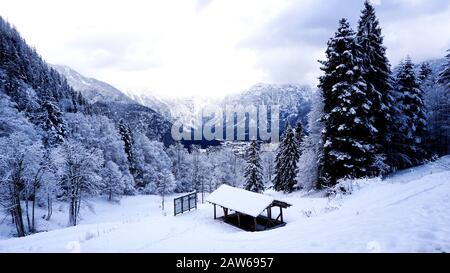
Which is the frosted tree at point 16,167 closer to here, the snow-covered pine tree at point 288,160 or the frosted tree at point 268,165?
the snow-covered pine tree at point 288,160

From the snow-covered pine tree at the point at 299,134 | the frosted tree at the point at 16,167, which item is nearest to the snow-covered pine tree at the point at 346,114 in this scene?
the snow-covered pine tree at the point at 299,134

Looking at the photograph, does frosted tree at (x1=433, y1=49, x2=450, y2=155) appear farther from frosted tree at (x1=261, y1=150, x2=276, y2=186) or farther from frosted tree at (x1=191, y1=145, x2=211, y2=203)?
frosted tree at (x1=261, y1=150, x2=276, y2=186)

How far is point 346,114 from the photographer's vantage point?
19766 mm

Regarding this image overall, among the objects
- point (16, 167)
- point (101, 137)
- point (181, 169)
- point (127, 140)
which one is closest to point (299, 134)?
point (127, 140)

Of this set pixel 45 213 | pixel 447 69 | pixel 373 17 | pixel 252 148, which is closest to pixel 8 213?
pixel 45 213

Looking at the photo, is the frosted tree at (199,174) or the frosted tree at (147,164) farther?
the frosted tree at (199,174)

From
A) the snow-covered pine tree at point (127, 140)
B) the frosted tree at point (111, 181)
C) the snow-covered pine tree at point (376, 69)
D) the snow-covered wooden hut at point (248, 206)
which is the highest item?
the snow-covered pine tree at point (376, 69)

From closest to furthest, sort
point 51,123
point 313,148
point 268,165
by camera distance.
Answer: point 313,148, point 51,123, point 268,165

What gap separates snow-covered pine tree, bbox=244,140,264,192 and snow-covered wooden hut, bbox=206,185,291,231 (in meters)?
24.3

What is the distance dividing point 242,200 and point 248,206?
3.55 ft

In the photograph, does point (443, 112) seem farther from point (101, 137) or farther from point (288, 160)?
point (101, 137)

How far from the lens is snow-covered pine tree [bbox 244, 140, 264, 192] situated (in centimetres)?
4531

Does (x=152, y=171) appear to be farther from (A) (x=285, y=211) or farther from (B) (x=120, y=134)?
(A) (x=285, y=211)

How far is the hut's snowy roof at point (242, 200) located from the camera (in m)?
17.0
